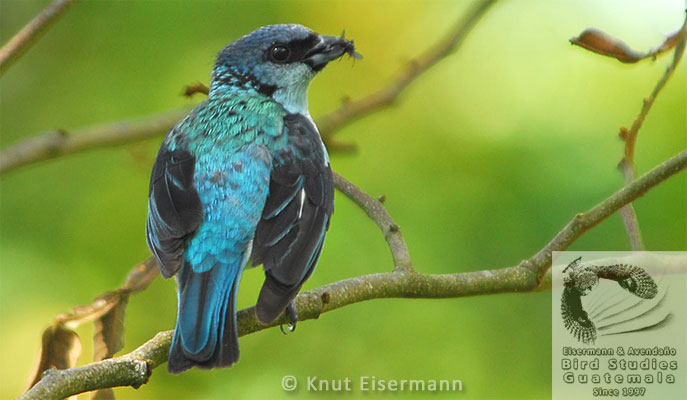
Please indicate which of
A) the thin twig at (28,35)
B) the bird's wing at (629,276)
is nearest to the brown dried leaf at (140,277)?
the thin twig at (28,35)

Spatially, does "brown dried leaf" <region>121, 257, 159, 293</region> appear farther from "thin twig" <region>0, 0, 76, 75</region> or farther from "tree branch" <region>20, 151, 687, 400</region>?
"thin twig" <region>0, 0, 76, 75</region>

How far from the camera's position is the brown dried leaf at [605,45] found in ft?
10.9

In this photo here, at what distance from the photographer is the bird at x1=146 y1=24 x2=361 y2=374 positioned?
3.23 meters

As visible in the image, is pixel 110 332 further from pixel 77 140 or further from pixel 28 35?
pixel 28 35

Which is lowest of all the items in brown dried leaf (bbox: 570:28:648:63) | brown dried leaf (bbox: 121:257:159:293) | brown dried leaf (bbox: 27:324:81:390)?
brown dried leaf (bbox: 27:324:81:390)

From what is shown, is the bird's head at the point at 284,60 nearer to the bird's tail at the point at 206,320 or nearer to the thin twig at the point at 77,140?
the thin twig at the point at 77,140

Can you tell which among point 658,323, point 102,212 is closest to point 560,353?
point 658,323

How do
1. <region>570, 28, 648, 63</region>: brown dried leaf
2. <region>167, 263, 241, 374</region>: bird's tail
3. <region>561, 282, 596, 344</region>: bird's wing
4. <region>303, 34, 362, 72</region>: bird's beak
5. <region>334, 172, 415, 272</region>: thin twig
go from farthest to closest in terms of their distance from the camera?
<region>303, 34, 362, 72</region>: bird's beak, <region>561, 282, 596, 344</region>: bird's wing, <region>334, 172, 415, 272</region>: thin twig, <region>570, 28, 648, 63</region>: brown dried leaf, <region>167, 263, 241, 374</region>: bird's tail

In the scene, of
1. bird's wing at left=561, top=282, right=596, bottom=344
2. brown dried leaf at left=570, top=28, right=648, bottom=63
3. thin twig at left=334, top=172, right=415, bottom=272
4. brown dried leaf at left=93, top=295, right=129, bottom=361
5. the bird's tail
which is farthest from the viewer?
bird's wing at left=561, top=282, right=596, bottom=344

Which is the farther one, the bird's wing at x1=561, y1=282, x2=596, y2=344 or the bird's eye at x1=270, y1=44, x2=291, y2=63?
the bird's eye at x1=270, y1=44, x2=291, y2=63

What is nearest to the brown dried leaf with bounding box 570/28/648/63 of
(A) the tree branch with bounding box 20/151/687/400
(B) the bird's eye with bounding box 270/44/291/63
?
(A) the tree branch with bounding box 20/151/687/400

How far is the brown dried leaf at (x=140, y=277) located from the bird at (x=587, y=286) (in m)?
1.82

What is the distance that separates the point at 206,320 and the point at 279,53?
176 centimetres

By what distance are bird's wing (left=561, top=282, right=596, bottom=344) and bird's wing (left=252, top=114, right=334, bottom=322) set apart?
1347 mm
